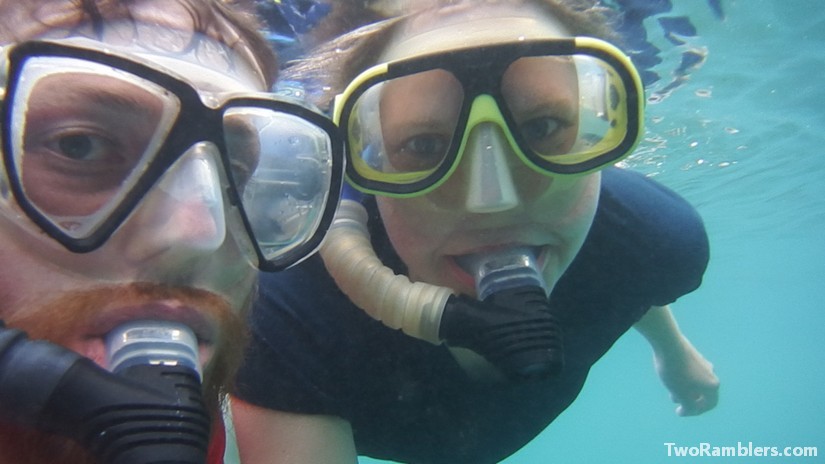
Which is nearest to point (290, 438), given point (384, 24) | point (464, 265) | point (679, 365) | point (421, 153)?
point (464, 265)

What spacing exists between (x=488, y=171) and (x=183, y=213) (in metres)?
1.23

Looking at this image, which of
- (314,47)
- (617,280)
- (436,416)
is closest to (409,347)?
(436,416)

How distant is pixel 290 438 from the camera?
3100 mm

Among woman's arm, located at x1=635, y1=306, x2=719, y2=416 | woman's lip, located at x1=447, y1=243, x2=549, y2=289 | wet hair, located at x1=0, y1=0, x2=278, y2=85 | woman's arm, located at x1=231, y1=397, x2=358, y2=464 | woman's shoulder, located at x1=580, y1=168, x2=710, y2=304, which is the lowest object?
woman's arm, located at x1=635, y1=306, x2=719, y2=416

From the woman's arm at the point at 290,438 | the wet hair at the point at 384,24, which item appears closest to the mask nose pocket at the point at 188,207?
the wet hair at the point at 384,24

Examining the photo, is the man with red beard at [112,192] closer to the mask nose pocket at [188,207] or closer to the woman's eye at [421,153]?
the mask nose pocket at [188,207]

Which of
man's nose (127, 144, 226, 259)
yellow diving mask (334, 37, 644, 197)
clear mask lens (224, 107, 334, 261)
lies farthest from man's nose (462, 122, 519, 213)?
man's nose (127, 144, 226, 259)

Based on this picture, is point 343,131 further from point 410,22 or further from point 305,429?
point 305,429

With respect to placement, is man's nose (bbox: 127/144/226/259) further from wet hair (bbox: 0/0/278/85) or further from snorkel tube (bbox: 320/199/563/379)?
snorkel tube (bbox: 320/199/563/379)

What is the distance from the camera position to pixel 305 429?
10.4ft

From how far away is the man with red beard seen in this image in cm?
165

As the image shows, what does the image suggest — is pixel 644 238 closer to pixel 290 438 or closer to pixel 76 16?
pixel 290 438

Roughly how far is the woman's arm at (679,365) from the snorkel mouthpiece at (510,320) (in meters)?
4.28

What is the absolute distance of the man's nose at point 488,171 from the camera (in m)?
2.41
